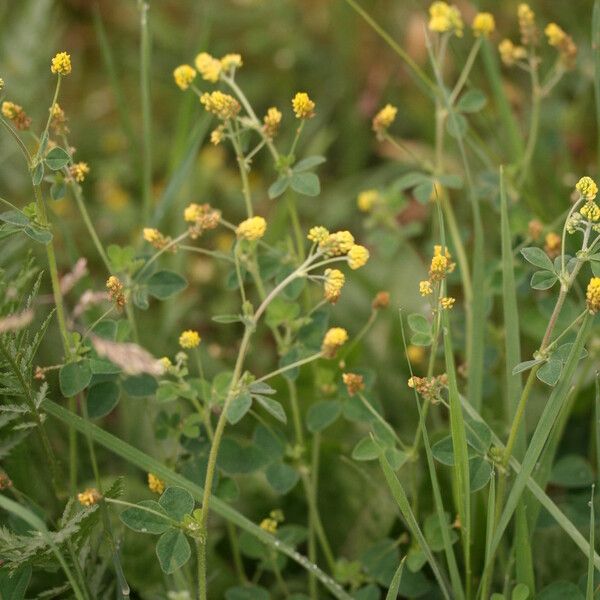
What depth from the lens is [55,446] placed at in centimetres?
163

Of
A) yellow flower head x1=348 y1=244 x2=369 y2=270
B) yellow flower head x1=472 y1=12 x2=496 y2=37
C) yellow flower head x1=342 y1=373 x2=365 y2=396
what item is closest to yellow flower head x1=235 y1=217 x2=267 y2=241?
yellow flower head x1=348 y1=244 x2=369 y2=270

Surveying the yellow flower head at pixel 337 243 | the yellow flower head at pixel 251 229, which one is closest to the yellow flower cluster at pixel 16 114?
the yellow flower head at pixel 251 229

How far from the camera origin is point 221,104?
1.26 m

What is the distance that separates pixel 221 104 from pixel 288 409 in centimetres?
62

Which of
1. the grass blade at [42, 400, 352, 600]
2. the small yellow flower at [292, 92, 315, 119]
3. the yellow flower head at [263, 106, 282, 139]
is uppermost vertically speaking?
the small yellow flower at [292, 92, 315, 119]

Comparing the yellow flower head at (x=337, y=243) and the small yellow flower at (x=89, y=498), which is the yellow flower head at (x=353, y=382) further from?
the small yellow flower at (x=89, y=498)

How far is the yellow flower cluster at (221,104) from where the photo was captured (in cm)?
126

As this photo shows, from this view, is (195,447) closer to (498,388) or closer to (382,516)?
(382,516)

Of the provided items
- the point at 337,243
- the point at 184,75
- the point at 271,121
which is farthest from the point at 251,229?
the point at 184,75

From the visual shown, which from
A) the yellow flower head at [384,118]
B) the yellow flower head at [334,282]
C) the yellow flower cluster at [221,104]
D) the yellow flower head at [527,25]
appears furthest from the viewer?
Answer: the yellow flower head at [527,25]

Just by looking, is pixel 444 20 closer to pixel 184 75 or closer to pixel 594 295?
pixel 184 75

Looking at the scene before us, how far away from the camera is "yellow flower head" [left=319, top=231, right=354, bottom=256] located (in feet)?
3.70

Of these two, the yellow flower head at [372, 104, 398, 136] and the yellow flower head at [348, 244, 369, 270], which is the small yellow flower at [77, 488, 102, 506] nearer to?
the yellow flower head at [348, 244, 369, 270]

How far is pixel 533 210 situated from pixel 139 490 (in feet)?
2.79
